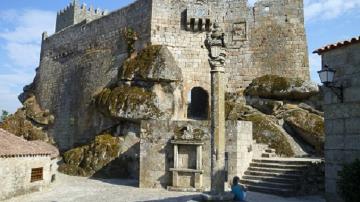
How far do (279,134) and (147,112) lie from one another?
6705 millimetres

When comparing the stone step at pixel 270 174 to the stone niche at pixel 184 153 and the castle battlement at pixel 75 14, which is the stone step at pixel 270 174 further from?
the castle battlement at pixel 75 14

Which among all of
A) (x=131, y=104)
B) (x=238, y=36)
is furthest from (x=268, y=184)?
(x=238, y=36)

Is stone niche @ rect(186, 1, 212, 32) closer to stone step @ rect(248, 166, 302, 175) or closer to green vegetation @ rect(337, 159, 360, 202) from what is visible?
stone step @ rect(248, 166, 302, 175)

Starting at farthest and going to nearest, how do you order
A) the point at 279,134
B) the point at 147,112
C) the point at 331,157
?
the point at 147,112 → the point at 279,134 → the point at 331,157

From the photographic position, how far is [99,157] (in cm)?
1964

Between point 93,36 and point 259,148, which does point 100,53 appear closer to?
point 93,36

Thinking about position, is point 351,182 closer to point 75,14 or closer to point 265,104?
point 265,104

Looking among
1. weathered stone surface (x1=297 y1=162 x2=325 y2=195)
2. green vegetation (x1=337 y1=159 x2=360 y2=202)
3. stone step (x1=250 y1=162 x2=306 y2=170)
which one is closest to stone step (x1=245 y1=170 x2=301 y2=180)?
weathered stone surface (x1=297 y1=162 x2=325 y2=195)

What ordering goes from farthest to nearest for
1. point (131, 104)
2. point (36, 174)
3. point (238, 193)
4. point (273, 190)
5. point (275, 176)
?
point (131, 104) → point (36, 174) → point (275, 176) → point (273, 190) → point (238, 193)

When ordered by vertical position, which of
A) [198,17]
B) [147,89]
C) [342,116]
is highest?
[198,17]

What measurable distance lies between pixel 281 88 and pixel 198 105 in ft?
22.7

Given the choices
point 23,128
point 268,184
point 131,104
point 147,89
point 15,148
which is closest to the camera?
point 268,184

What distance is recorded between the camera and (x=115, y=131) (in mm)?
21359

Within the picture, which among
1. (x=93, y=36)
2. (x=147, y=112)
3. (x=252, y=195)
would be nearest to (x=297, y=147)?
(x=252, y=195)
